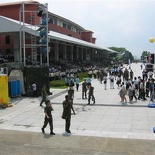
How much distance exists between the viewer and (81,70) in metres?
49.8

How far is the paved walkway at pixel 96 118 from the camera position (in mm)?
13070

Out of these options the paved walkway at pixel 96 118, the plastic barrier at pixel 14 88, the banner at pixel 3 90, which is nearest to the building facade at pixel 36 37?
the plastic barrier at pixel 14 88

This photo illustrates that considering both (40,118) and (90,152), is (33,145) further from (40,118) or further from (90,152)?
(40,118)

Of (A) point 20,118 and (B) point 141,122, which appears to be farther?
(A) point 20,118

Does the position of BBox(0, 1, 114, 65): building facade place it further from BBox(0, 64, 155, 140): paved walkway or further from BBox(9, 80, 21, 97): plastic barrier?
BBox(0, 64, 155, 140): paved walkway

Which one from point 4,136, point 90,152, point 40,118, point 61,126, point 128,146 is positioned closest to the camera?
point 90,152

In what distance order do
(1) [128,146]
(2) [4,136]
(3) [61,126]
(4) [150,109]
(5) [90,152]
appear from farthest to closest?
(4) [150,109]
(3) [61,126]
(2) [4,136]
(1) [128,146]
(5) [90,152]

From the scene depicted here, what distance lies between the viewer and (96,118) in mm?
15914

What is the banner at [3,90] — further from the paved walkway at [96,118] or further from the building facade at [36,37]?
the building facade at [36,37]

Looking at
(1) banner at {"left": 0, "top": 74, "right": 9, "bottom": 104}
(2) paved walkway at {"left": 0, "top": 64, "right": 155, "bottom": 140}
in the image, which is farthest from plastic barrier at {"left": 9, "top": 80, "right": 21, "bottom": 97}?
(1) banner at {"left": 0, "top": 74, "right": 9, "bottom": 104}

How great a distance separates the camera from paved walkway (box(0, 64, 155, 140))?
13.1m

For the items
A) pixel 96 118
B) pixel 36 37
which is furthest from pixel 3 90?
pixel 36 37

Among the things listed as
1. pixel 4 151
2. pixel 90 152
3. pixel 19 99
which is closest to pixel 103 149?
pixel 90 152

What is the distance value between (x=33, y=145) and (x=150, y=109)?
9785 mm
